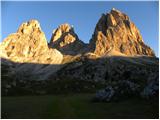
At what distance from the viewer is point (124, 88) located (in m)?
60.4

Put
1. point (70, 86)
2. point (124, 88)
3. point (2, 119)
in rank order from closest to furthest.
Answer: point (2, 119) → point (124, 88) → point (70, 86)

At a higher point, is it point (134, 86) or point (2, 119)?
point (134, 86)

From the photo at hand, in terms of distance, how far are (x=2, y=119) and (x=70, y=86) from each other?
89.5 metres

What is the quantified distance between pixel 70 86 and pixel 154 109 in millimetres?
83818

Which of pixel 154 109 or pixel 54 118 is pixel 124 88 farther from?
pixel 54 118

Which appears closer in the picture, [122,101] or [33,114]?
[33,114]

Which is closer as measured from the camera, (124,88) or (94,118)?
(94,118)

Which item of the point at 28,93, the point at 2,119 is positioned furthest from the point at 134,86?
the point at 28,93

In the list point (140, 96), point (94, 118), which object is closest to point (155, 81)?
point (140, 96)

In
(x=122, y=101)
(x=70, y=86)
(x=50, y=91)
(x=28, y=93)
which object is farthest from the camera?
(x=70, y=86)

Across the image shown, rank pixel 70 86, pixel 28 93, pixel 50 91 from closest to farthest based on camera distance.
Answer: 1. pixel 28 93
2. pixel 50 91
3. pixel 70 86

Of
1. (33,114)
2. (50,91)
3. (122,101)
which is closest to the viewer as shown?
(33,114)

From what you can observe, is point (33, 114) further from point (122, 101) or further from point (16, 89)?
point (16, 89)

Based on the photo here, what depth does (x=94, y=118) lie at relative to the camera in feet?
119
